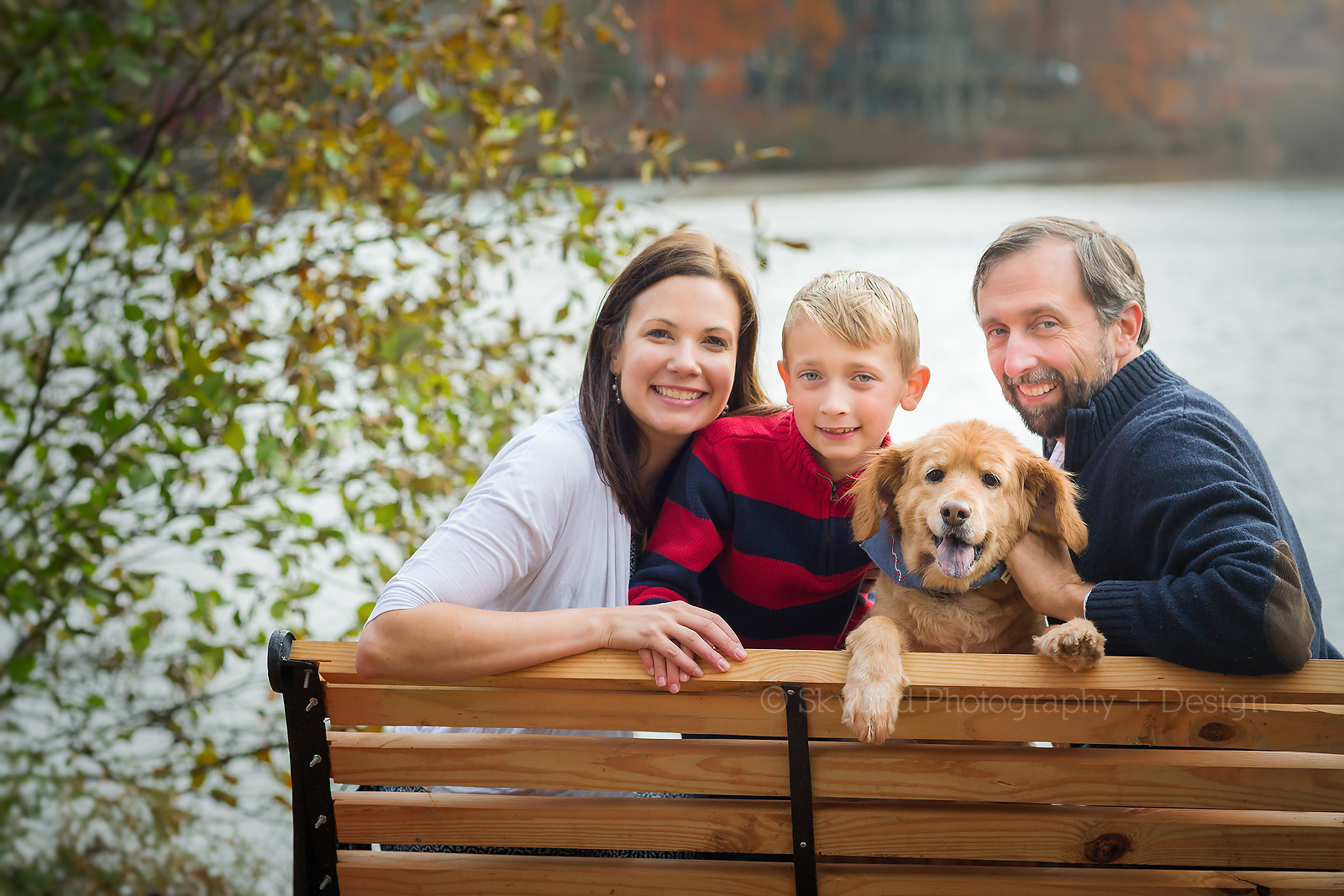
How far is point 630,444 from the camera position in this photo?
7.95 ft

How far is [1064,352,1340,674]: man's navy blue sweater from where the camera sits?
5.29ft

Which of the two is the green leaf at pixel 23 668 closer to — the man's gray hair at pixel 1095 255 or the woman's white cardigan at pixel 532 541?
the woman's white cardigan at pixel 532 541

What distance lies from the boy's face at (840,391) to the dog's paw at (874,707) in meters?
0.65

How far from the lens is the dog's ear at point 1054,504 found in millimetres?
1902

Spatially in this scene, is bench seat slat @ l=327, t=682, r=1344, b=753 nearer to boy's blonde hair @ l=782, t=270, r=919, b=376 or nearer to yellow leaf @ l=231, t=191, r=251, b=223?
boy's blonde hair @ l=782, t=270, r=919, b=376

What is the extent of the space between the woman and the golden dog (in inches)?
16.3

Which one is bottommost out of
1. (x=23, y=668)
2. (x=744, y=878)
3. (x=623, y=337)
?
(x=744, y=878)

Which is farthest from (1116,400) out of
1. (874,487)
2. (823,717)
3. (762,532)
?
(823,717)

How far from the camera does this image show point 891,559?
2.10 metres

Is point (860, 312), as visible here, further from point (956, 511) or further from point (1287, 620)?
point (1287, 620)

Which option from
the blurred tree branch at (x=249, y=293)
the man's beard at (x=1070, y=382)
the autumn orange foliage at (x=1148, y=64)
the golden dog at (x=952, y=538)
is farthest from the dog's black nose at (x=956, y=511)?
the autumn orange foliage at (x=1148, y=64)

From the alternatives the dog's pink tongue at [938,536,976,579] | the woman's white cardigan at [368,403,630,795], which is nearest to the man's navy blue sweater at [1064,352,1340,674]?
the dog's pink tongue at [938,536,976,579]

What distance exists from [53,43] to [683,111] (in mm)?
6143

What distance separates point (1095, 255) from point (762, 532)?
91cm
